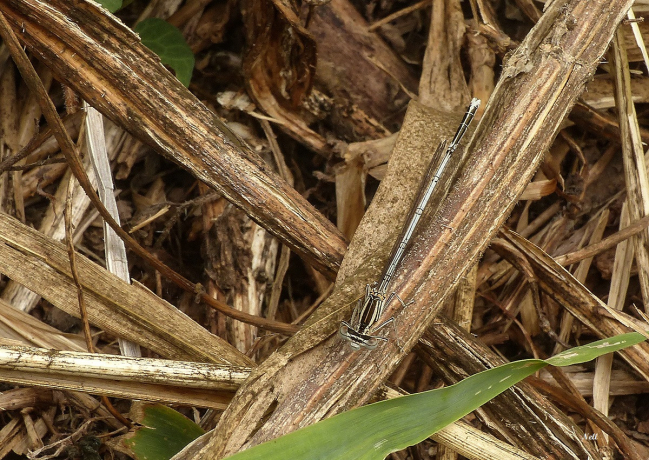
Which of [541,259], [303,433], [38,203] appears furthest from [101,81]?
[541,259]

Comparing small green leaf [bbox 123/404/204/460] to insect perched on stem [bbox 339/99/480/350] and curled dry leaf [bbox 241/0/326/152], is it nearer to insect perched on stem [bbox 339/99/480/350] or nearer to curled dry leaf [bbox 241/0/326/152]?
insect perched on stem [bbox 339/99/480/350]

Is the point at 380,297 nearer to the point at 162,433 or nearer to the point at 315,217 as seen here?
the point at 315,217

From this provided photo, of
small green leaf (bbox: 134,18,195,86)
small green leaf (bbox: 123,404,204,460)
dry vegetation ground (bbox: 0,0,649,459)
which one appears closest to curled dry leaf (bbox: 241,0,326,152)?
dry vegetation ground (bbox: 0,0,649,459)

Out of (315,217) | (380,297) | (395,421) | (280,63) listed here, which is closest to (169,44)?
(280,63)

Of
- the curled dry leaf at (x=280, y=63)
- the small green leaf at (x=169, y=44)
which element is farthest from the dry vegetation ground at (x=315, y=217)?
the small green leaf at (x=169, y=44)

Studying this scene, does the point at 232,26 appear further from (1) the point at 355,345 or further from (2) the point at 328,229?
(1) the point at 355,345
